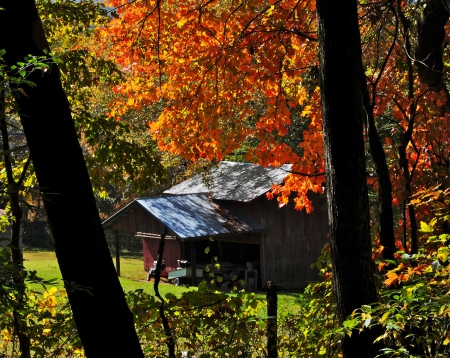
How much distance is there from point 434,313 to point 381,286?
221 centimetres

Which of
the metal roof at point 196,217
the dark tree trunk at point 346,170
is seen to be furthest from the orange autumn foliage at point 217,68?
the metal roof at point 196,217

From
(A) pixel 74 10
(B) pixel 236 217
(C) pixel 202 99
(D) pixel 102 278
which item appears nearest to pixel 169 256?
(B) pixel 236 217

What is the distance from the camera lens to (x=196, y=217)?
32.0m

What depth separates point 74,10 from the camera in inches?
336

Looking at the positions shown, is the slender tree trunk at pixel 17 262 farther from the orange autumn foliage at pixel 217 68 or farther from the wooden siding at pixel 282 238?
the wooden siding at pixel 282 238

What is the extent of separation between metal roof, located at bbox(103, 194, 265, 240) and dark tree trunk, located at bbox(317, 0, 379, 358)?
2420cm

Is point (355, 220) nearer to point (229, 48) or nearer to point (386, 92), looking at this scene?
point (386, 92)

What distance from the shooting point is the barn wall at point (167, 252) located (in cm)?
3447

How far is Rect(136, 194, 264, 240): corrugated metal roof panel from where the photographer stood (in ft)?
99.9

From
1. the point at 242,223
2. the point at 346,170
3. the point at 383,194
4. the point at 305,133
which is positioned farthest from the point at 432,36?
the point at 242,223

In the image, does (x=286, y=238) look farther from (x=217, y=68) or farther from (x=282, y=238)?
(x=217, y=68)

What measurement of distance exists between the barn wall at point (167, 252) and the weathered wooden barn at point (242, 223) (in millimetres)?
52

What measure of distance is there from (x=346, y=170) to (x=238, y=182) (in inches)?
1131

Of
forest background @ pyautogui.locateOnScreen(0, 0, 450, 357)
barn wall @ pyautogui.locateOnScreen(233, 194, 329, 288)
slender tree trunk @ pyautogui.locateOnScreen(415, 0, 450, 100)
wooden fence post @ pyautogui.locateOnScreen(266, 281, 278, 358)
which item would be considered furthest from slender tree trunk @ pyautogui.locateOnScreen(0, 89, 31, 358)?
barn wall @ pyautogui.locateOnScreen(233, 194, 329, 288)
